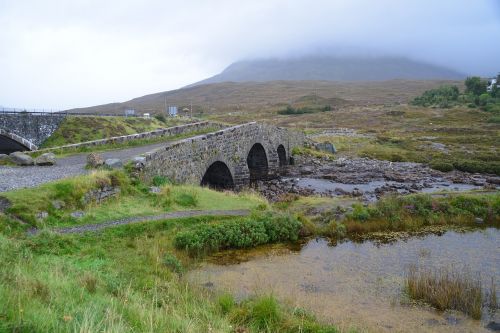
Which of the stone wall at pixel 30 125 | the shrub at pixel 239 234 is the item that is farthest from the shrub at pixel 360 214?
the stone wall at pixel 30 125

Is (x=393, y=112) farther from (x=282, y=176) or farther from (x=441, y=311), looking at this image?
(x=441, y=311)

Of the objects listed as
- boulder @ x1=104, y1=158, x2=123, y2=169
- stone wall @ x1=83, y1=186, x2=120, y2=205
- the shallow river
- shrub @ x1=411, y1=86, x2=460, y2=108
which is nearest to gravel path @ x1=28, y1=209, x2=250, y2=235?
stone wall @ x1=83, y1=186, x2=120, y2=205

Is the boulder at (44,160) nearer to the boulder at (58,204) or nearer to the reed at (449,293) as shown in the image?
the boulder at (58,204)

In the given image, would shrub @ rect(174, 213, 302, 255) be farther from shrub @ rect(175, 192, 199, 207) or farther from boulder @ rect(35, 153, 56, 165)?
boulder @ rect(35, 153, 56, 165)

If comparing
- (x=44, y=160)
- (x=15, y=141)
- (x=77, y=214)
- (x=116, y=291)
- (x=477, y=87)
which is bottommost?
(x=116, y=291)

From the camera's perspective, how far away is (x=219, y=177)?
29734 millimetres

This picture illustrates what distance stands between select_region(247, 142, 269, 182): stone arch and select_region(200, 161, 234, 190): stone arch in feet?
26.8

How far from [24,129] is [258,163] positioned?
2249cm

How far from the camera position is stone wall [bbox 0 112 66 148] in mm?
37809

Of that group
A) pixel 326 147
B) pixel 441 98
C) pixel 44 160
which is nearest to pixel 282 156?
pixel 326 147

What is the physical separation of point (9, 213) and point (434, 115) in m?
87.1

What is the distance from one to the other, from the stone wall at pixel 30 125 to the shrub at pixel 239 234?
30.1 metres

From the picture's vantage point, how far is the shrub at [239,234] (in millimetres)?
14961

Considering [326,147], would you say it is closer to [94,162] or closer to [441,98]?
[94,162]
